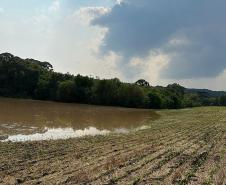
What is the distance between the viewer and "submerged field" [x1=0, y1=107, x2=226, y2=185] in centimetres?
1367

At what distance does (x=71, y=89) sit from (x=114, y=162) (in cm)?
8588

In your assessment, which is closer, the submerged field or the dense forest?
the submerged field

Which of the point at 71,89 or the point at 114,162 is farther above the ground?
the point at 71,89

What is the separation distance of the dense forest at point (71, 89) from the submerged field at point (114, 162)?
A: 75.0 meters

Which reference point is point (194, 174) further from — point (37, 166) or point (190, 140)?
point (190, 140)

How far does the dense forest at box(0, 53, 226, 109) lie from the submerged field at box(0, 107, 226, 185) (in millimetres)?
74964

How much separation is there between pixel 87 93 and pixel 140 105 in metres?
13.5

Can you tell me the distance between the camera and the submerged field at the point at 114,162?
1367cm

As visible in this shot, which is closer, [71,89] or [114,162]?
[114,162]

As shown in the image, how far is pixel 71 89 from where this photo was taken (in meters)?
102

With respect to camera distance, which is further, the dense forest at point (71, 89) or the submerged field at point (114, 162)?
the dense forest at point (71, 89)

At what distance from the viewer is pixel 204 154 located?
19109 millimetres

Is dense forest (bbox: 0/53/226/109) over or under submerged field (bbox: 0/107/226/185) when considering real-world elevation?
over

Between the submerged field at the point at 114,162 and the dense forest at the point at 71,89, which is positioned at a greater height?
the dense forest at the point at 71,89
